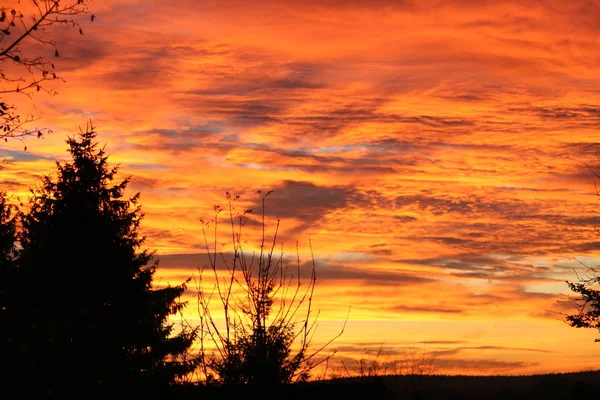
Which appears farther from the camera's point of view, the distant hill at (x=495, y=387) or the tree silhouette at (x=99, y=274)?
the tree silhouette at (x=99, y=274)

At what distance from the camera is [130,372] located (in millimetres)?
27016

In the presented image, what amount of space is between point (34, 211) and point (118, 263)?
4.46 metres

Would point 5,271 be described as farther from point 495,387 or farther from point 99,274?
point 495,387

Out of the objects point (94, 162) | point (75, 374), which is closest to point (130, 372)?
point (75, 374)

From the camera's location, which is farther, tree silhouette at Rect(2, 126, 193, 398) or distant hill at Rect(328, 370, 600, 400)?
tree silhouette at Rect(2, 126, 193, 398)

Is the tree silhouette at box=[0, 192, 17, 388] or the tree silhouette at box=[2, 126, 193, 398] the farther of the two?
the tree silhouette at box=[2, 126, 193, 398]

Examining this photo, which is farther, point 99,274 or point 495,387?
point 495,387

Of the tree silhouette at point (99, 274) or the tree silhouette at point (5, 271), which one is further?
the tree silhouette at point (99, 274)

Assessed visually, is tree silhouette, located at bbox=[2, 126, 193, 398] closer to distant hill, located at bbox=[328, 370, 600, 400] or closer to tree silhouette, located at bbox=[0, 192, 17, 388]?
tree silhouette, located at bbox=[0, 192, 17, 388]

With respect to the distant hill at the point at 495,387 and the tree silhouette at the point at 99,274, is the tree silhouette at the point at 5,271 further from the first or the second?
the distant hill at the point at 495,387

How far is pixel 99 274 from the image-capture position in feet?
91.5

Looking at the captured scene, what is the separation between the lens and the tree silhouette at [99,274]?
2469 cm

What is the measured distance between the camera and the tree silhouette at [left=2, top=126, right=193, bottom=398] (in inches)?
972

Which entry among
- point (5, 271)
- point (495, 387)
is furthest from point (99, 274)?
point (495, 387)
